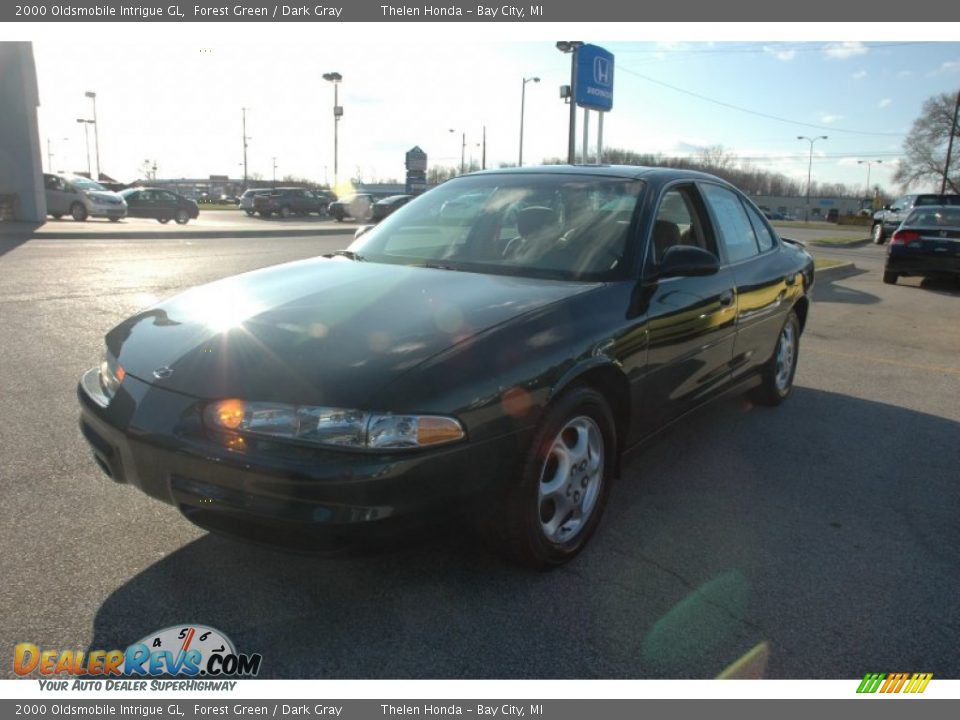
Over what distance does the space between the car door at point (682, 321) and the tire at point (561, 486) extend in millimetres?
357

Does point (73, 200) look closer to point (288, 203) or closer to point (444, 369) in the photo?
point (288, 203)

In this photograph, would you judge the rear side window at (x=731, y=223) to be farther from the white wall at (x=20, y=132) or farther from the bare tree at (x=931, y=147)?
the bare tree at (x=931, y=147)

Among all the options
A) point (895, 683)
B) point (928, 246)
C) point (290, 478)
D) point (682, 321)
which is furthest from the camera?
point (928, 246)

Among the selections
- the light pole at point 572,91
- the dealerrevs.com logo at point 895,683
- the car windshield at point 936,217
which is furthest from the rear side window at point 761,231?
the light pole at point 572,91

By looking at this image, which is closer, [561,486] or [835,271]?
[561,486]

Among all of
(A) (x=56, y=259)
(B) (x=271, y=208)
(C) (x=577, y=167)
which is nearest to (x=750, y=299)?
(C) (x=577, y=167)

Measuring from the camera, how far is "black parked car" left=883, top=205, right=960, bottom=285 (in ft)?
40.7

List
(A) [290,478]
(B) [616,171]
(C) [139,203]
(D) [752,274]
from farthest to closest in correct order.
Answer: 1. (C) [139,203]
2. (D) [752,274]
3. (B) [616,171]
4. (A) [290,478]

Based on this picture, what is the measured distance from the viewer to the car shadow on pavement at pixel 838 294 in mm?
11062

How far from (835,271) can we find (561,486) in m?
13.2

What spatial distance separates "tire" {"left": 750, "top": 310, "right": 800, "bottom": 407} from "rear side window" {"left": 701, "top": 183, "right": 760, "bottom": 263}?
823 millimetres

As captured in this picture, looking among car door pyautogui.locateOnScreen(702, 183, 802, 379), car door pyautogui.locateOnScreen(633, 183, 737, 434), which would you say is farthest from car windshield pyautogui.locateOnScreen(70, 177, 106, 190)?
car door pyautogui.locateOnScreen(633, 183, 737, 434)

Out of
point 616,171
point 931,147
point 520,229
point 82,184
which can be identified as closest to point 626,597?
point 520,229

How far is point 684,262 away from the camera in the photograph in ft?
11.1
